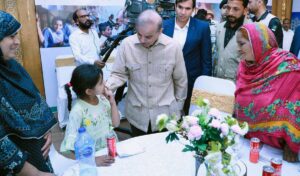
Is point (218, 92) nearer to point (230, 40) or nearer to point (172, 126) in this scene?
point (230, 40)

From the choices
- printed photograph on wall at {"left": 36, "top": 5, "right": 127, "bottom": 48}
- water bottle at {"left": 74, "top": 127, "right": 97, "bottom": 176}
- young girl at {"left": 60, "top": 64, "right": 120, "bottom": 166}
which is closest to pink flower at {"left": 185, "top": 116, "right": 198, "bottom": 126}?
water bottle at {"left": 74, "top": 127, "right": 97, "bottom": 176}

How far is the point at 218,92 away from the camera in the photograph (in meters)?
1.98

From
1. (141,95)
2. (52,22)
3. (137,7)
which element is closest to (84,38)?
(52,22)

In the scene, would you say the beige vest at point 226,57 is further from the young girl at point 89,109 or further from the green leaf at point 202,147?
the green leaf at point 202,147

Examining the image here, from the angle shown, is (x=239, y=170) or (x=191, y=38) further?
(x=191, y=38)

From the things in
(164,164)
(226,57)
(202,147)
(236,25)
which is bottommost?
(164,164)

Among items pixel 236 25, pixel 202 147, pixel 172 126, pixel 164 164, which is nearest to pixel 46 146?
pixel 164 164

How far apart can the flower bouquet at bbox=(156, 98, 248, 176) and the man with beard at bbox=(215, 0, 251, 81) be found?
1.32 m

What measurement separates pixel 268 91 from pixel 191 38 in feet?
3.37

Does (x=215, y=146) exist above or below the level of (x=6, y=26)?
→ below

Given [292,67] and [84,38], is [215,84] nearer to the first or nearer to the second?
[292,67]

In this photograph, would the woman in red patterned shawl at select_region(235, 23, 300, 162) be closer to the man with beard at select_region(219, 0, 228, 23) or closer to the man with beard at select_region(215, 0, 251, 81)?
the man with beard at select_region(215, 0, 251, 81)

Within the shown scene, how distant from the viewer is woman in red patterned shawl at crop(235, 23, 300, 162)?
1.41 m

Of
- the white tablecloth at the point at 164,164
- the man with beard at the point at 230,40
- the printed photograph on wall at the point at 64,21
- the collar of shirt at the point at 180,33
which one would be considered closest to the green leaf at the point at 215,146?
the white tablecloth at the point at 164,164
